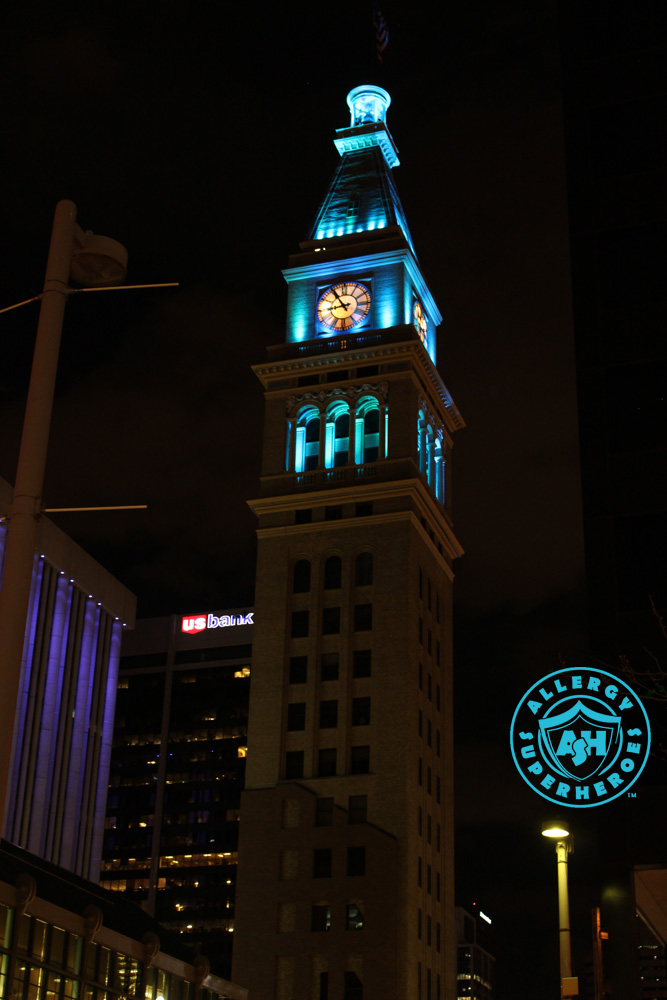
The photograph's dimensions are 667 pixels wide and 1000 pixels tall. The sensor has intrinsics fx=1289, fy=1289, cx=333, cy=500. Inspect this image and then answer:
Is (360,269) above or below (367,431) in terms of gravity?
above

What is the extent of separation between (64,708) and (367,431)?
37.0 meters

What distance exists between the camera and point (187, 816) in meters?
190

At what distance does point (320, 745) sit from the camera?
98750mm

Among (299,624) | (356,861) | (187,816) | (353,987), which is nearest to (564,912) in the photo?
(353,987)

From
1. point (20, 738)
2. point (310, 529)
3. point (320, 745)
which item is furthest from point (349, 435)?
point (20, 738)

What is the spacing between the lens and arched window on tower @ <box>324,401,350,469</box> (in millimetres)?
114188

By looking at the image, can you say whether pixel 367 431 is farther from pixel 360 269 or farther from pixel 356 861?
pixel 356 861

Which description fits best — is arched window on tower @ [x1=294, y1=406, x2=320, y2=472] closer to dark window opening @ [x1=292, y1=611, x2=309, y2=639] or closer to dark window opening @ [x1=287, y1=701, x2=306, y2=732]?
dark window opening @ [x1=292, y1=611, x2=309, y2=639]

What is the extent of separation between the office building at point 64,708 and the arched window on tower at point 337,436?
25.6 metres

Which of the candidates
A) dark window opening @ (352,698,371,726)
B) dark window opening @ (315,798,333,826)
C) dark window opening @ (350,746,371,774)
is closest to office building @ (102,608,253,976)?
dark window opening @ (352,698,371,726)

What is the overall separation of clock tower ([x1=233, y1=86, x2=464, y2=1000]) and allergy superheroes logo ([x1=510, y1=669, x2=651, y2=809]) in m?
66.4

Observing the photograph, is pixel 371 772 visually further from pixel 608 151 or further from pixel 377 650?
pixel 608 151

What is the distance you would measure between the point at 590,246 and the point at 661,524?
795cm

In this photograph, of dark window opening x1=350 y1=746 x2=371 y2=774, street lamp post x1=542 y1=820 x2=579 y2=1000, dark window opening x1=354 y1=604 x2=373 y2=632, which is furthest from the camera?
dark window opening x1=354 y1=604 x2=373 y2=632
